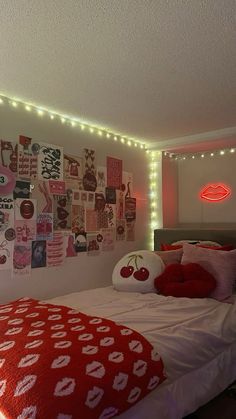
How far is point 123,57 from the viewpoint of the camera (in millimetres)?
1795

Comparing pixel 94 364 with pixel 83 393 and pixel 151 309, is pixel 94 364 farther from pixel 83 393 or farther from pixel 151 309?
pixel 151 309

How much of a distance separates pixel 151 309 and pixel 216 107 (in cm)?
159

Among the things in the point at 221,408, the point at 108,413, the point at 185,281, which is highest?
the point at 185,281

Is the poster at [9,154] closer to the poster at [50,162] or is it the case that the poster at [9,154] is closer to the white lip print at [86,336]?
the poster at [50,162]

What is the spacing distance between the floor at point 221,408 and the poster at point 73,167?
6.30 ft

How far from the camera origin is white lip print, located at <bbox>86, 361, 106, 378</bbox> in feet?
3.99

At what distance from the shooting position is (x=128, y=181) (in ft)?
11.3

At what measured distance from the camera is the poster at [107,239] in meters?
3.11

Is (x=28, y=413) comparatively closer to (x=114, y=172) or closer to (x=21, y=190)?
(x=21, y=190)

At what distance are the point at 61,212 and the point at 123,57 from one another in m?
1.35

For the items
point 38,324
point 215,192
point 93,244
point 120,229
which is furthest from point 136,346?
point 215,192

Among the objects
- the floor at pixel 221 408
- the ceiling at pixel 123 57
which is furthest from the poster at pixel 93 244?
the floor at pixel 221 408

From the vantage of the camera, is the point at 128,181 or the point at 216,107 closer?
the point at 216,107

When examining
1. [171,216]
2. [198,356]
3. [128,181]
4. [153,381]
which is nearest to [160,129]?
[128,181]
